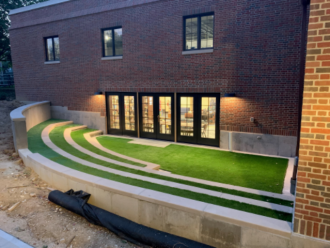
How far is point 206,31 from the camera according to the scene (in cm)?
1032

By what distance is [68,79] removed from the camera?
47.8 ft

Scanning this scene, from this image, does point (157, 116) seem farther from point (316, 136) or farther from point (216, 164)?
point (316, 136)

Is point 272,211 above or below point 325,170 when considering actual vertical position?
below

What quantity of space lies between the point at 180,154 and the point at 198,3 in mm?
6237

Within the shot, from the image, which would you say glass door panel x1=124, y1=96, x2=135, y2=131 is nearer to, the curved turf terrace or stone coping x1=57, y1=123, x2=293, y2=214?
the curved turf terrace

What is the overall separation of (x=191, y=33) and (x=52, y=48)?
9.24m

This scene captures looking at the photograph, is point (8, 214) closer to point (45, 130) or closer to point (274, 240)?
point (274, 240)

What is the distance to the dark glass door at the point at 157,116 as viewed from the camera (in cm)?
Result: 1179

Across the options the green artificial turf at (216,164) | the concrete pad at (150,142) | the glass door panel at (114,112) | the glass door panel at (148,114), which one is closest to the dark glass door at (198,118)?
the green artificial turf at (216,164)

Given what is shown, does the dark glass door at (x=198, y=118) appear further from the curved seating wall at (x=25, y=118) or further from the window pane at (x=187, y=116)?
the curved seating wall at (x=25, y=118)

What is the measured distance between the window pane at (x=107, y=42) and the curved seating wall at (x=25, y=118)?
16.3 ft

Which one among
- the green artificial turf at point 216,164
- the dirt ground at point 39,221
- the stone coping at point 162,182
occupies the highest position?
the stone coping at point 162,182

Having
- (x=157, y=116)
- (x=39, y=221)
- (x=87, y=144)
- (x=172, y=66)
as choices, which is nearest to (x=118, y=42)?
(x=172, y=66)

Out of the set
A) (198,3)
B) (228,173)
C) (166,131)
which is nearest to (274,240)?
(228,173)
